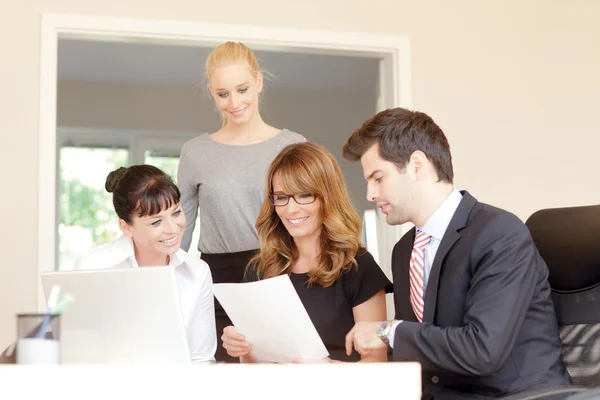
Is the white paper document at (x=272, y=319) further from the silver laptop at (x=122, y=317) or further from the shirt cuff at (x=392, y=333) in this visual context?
the silver laptop at (x=122, y=317)

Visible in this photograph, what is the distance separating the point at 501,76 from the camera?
420cm

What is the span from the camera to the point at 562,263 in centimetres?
192

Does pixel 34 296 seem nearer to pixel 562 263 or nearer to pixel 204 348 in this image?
pixel 204 348

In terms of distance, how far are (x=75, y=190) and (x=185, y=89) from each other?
1.31 m

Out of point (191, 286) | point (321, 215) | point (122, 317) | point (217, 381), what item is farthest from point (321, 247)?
point (217, 381)

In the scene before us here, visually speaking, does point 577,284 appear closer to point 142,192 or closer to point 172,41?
point 142,192

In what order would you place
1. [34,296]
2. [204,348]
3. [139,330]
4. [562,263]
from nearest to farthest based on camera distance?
[139,330]
[562,263]
[204,348]
[34,296]

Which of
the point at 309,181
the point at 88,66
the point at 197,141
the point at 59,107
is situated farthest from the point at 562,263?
the point at 59,107

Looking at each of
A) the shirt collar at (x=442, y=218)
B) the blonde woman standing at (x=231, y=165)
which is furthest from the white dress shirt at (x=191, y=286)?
the shirt collar at (x=442, y=218)

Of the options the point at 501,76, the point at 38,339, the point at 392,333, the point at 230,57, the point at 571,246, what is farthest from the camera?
the point at 501,76

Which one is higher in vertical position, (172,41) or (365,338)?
(172,41)

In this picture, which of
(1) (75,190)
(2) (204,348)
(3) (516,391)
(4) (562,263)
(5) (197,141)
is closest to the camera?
(3) (516,391)

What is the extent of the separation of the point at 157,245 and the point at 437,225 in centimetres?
82

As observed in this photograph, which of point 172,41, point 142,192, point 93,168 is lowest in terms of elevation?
point 142,192
